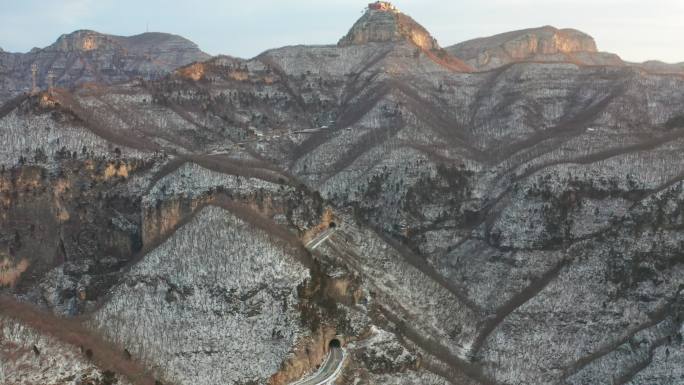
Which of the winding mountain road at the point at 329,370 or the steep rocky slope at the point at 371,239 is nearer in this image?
the winding mountain road at the point at 329,370

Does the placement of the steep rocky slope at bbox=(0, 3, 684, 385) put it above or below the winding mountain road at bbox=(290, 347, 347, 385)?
above

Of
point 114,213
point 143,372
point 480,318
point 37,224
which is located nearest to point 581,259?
point 480,318

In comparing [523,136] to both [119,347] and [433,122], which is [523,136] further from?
[119,347]

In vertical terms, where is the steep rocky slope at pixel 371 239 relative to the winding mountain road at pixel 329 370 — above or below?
above

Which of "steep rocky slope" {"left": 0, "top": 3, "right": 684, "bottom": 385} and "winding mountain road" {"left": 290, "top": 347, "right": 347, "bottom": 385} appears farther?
"steep rocky slope" {"left": 0, "top": 3, "right": 684, "bottom": 385}
